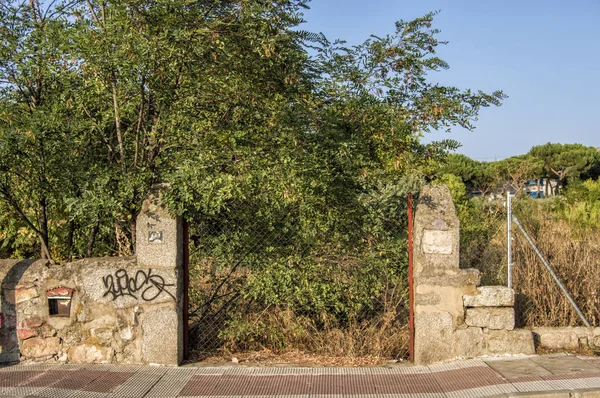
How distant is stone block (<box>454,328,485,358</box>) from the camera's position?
5.70 m

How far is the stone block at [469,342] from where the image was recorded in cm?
570

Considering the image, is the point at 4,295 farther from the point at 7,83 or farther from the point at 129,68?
the point at 129,68

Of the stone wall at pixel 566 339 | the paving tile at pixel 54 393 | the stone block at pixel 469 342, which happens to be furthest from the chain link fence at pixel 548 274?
the paving tile at pixel 54 393

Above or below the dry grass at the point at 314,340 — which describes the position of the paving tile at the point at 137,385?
below

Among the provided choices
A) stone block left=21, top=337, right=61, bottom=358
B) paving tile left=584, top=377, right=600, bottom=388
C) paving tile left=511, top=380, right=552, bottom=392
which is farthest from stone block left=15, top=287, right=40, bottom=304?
paving tile left=584, top=377, right=600, bottom=388

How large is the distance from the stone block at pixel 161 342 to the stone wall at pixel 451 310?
8.23ft

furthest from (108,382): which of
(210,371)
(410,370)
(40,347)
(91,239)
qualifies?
(410,370)

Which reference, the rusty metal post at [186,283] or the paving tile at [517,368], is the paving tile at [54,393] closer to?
the rusty metal post at [186,283]

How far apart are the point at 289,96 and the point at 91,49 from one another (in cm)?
206

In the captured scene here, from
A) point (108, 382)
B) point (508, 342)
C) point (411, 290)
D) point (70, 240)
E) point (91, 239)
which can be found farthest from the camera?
point (70, 240)

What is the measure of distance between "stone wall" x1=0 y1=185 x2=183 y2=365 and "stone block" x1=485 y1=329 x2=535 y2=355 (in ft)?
10.6

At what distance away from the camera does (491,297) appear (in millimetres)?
5664

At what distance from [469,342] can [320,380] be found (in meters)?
1.61

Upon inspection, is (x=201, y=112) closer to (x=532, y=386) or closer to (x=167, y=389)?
(x=167, y=389)
